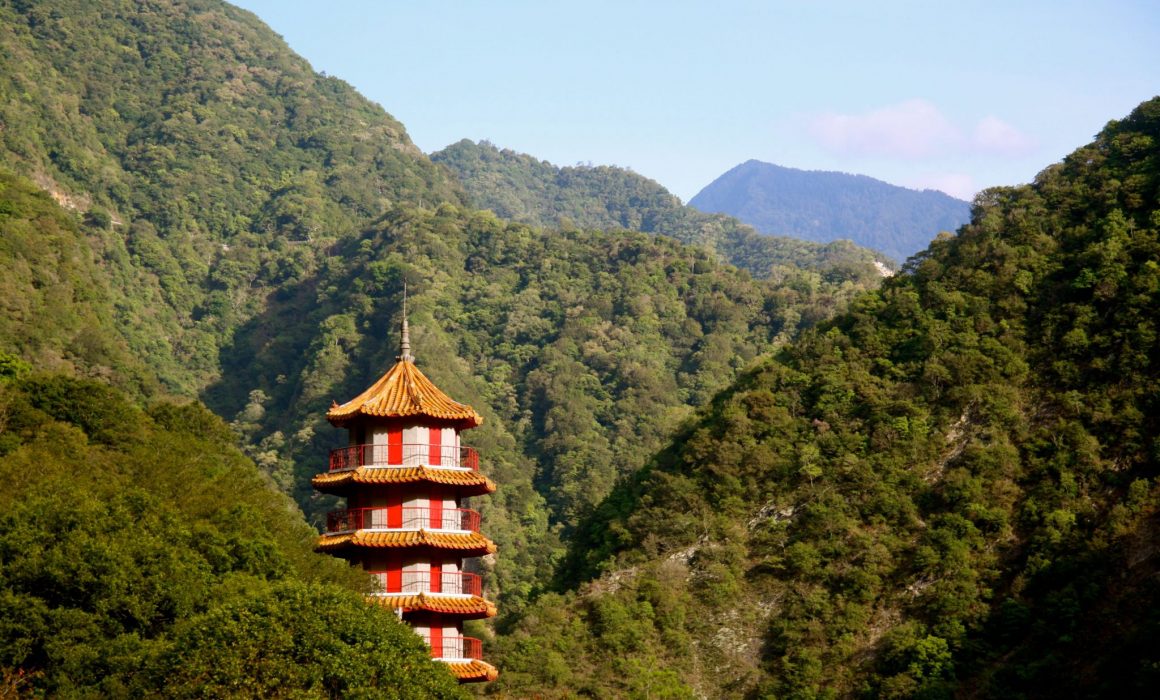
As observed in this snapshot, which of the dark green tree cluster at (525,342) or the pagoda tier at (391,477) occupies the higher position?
the dark green tree cluster at (525,342)

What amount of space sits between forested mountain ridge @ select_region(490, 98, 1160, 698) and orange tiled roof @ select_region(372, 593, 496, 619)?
668 inches

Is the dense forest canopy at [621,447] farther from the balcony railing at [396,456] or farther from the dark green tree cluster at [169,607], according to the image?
the balcony railing at [396,456]

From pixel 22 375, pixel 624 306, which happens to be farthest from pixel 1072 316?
pixel 624 306

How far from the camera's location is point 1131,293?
2452 inches

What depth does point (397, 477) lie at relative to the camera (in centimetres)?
3609

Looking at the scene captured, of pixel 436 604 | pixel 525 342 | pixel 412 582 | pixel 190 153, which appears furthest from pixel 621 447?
pixel 190 153

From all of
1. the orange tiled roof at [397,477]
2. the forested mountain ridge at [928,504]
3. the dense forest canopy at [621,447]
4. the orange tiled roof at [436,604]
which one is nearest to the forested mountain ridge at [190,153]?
the dense forest canopy at [621,447]

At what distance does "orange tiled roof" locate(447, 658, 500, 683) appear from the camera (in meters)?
36.5

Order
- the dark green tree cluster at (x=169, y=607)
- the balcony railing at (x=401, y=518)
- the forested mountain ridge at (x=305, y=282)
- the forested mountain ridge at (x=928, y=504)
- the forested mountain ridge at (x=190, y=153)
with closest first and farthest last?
the dark green tree cluster at (x=169, y=607), the balcony railing at (x=401, y=518), the forested mountain ridge at (x=928, y=504), the forested mountain ridge at (x=305, y=282), the forested mountain ridge at (x=190, y=153)

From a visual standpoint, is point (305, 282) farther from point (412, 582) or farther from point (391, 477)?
point (391, 477)

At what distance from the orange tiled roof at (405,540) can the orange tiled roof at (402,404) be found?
2585 millimetres

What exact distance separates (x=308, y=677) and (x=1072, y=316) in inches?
1654

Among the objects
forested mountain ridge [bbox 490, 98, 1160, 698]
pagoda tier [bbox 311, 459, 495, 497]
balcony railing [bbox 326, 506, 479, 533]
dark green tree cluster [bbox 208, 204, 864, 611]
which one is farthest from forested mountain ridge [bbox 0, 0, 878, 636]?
pagoda tier [bbox 311, 459, 495, 497]

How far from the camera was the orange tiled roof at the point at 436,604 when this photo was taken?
3597 cm
